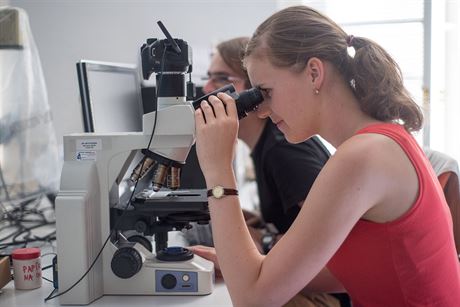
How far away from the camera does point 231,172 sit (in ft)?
3.62

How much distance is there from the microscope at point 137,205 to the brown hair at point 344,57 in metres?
0.11

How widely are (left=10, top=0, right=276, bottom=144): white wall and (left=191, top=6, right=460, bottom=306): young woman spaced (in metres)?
→ 1.83

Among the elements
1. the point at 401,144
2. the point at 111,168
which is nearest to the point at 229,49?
the point at 111,168

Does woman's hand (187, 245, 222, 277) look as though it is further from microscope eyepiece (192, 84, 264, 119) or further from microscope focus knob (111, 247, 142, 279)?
microscope eyepiece (192, 84, 264, 119)

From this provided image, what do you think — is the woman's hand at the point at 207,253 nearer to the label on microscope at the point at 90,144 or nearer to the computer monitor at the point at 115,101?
the computer monitor at the point at 115,101

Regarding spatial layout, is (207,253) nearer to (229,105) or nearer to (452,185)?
(229,105)

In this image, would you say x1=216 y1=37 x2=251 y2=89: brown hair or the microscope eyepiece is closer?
the microscope eyepiece

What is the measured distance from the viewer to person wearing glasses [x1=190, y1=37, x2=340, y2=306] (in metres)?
1.56

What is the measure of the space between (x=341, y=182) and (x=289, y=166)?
67cm

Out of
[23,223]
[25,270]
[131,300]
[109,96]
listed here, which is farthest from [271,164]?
[23,223]

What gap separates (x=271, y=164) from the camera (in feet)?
5.47

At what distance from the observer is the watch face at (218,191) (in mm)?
1076

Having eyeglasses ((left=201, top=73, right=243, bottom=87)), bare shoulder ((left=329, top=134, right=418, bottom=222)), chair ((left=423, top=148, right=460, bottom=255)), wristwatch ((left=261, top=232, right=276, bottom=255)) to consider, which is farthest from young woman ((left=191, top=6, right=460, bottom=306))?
eyeglasses ((left=201, top=73, right=243, bottom=87))

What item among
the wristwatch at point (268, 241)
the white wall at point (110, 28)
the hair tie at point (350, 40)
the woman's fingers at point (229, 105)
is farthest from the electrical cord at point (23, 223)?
the hair tie at point (350, 40)
